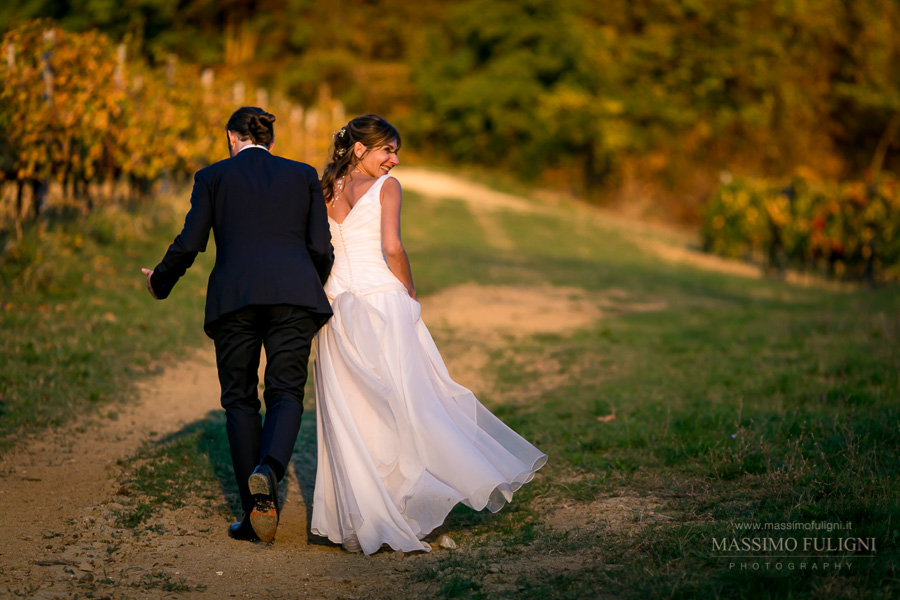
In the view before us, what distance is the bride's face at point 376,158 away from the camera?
450cm

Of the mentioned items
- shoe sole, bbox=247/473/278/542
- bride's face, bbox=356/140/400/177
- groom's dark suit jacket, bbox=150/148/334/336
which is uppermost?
bride's face, bbox=356/140/400/177

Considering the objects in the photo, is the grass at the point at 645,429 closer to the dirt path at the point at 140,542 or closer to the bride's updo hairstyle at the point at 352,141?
the dirt path at the point at 140,542

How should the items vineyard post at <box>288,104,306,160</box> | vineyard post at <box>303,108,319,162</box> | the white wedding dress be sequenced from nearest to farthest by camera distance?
the white wedding dress
vineyard post at <box>288,104,306,160</box>
vineyard post at <box>303,108,319,162</box>

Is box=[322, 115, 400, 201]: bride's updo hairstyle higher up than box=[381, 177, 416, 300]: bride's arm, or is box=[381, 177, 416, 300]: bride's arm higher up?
box=[322, 115, 400, 201]: bride's updo hairstyle

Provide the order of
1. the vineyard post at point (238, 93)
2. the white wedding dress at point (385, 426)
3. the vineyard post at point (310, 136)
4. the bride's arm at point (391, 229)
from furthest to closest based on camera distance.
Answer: the vineyard post at point (310, 136) → the vineyard post at point (238, 93) → the bride's arm at point (391, 229) → the white wedding dress at point (385, 426)

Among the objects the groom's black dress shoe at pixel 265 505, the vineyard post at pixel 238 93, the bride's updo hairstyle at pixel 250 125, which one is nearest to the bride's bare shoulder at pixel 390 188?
the bride's updo hairstyle at pixel 250 125

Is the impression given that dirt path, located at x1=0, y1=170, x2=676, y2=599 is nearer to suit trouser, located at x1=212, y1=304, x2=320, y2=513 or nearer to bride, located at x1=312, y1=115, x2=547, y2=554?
bride, located at x1=312, y1=115, x2=547, y2=554

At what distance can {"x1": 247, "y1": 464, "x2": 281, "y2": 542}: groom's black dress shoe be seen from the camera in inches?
160

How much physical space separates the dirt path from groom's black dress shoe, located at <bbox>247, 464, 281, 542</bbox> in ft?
0.49

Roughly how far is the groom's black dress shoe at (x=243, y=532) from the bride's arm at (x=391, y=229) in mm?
1523

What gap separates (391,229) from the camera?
441 cm

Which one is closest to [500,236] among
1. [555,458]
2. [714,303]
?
[714,303]

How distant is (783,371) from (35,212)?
8.74 meters

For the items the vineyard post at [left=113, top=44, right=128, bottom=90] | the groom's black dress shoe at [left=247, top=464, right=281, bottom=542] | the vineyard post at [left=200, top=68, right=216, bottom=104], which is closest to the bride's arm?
the groom's black dress shoe at [left=247, top=464, right=281, bottom=542]
